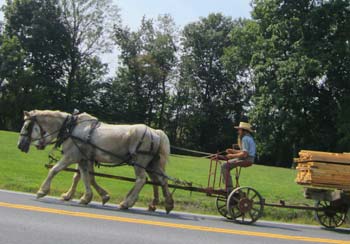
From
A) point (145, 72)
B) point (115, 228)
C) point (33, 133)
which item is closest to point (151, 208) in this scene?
point (33, 133)

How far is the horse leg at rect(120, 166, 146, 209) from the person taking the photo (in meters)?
12.2

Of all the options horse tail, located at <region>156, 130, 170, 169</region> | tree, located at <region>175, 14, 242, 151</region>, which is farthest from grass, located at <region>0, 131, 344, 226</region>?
tree, located at <region>175, 14, 242, 151</region>

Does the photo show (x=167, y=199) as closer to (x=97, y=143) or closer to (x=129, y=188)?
(x=97, y=143)

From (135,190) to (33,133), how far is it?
2771 millimetres

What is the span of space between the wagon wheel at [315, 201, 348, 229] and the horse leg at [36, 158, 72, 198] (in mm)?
6084

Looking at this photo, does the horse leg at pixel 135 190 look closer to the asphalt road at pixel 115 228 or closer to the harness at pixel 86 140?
the harness at pixel 86 140

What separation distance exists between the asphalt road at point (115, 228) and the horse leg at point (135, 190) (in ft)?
0.93

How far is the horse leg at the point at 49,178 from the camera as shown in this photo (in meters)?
12.1

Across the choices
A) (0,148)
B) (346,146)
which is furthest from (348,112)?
(0,148)

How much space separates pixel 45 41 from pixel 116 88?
9.61m

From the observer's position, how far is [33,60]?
61188mm

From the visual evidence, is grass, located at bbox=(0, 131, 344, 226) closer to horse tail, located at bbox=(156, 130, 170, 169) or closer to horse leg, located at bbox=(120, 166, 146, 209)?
horse tail, located at bbox=(156, 130, 170, 169)

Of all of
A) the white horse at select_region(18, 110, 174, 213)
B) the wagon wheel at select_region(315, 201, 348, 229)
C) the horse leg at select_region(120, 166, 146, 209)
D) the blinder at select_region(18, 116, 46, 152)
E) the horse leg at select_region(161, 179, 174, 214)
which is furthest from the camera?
the wagon wheel at select_region(315, 201, 348, 229)

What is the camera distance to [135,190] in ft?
40.7
